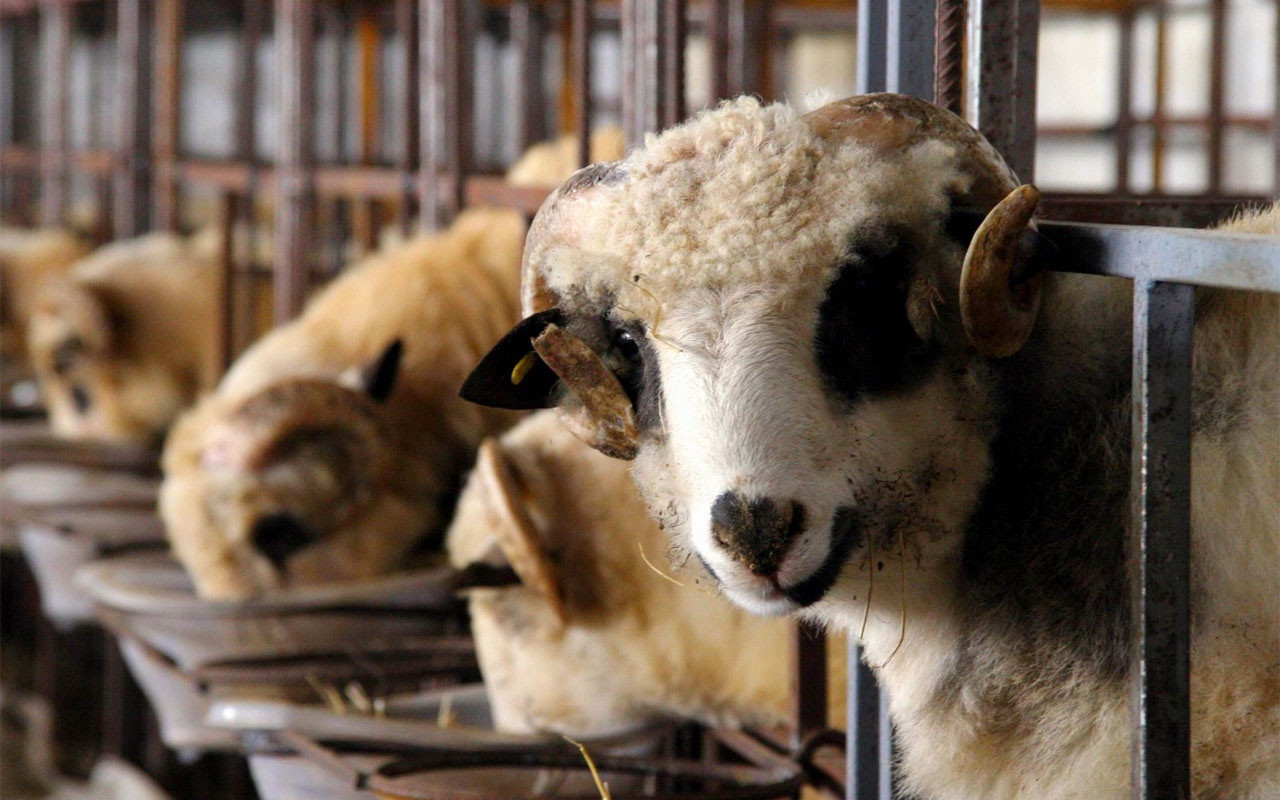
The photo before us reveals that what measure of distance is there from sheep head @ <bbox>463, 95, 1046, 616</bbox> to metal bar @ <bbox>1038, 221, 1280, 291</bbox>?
0.04 meters

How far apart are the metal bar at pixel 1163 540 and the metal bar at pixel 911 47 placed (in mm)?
526

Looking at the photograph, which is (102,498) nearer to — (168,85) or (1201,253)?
(168,85)

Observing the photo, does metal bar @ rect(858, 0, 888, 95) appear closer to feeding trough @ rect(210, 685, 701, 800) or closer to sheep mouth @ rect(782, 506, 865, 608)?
sheep mouth @ rect(782, 506, 865, 608)

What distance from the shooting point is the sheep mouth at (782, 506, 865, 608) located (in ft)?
4.39

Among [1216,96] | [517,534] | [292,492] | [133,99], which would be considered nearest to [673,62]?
[517,534]

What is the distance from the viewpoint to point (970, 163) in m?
1.38

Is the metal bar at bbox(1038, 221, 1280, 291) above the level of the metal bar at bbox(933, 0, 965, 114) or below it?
below

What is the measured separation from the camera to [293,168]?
4238mm

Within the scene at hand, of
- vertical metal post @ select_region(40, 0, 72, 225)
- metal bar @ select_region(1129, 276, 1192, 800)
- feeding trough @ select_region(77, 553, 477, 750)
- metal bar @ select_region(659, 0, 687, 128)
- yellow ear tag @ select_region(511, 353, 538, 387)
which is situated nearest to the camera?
metal bar @ select_region(1129, 276, 1192, 800)

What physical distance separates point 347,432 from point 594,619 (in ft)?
3.84

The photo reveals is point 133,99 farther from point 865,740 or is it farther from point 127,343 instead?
point 865,740

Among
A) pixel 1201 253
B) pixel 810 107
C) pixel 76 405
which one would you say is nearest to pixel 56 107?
pixel 76 405

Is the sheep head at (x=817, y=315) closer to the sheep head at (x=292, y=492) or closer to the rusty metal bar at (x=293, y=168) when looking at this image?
the sheep head at (x=292, y=492)

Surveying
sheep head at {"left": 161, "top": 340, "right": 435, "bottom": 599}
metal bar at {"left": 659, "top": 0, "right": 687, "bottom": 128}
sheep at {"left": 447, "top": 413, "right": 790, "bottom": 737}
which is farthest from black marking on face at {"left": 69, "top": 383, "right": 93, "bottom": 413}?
metal bar at {"left": 659, "top": 0, "right": 687, "bottom": 128}
